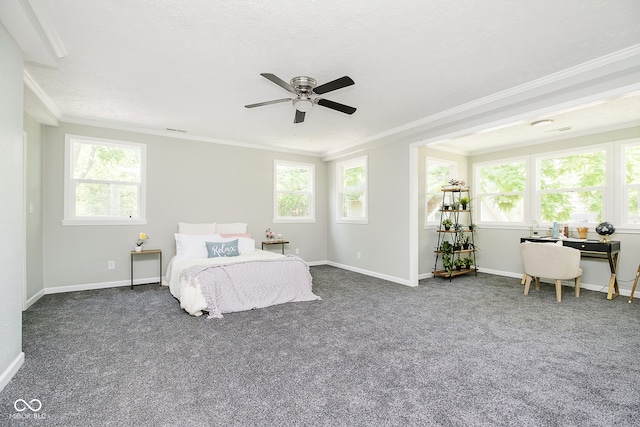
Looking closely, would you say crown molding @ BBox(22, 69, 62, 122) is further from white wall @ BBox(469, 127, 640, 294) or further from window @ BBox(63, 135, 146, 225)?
white wall @ BBox(469, 127, 640, 294)

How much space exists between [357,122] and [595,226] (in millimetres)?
4027

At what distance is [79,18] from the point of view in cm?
218

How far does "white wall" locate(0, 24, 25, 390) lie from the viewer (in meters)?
1.99

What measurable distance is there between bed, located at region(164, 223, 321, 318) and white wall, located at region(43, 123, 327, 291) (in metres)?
0.74

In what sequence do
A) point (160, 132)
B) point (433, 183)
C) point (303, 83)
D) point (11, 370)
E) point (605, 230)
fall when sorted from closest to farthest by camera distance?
point (11, 370) → point (303, 83) → point (605, 230) → point (160, 132) → point (433, 183)

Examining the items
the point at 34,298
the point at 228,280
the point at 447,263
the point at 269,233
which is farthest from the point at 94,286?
the point at 447,263

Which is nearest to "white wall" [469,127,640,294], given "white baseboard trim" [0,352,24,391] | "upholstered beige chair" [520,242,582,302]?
"upholstered beige chair" [520,242,582,302]

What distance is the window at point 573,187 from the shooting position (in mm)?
4656

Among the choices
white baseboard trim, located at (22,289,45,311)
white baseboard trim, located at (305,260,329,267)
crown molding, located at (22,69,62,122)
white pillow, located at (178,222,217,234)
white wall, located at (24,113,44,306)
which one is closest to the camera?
crown molding, located at (22,69,62,122)

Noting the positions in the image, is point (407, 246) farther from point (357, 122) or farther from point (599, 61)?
point (599, 61)

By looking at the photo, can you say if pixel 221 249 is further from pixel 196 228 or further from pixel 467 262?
pixel 467 262

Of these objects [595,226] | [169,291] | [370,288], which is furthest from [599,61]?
[169,291]

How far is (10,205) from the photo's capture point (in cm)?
210

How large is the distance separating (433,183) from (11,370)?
595 centimetres
